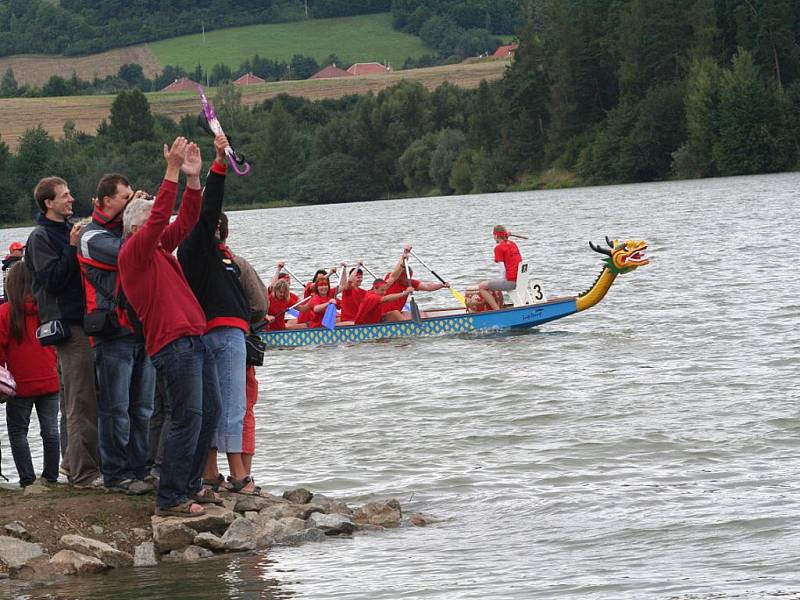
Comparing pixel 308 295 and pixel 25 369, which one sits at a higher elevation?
pixel 25 369

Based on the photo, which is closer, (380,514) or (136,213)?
(136,213)

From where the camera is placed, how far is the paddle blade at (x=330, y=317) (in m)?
20.9

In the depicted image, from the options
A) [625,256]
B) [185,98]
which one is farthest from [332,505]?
[185,98]

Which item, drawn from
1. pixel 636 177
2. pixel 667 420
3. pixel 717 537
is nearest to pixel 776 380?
pixel 667 420

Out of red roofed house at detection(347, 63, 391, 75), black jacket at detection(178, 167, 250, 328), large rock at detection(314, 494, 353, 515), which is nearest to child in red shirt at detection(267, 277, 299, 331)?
large rock at detection(314, 494, 353, 515)

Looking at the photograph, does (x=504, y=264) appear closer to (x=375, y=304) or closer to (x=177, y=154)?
(x=375, y=304)

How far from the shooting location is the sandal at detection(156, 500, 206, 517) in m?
8.66

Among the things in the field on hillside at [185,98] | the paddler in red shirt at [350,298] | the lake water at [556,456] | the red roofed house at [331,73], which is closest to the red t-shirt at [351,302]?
the paddler in red shirt at [350,298]

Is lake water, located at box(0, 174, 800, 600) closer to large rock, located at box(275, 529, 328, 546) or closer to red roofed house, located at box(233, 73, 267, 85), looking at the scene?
large rock, located at box(275, 529, 328, 546)

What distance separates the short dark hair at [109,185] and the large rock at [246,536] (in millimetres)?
2241

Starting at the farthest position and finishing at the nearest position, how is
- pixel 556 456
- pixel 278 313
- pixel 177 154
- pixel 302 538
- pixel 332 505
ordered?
1. pixel 278 313
2. pixel 556 456
3. pixel 332 505
4. pixel 302 538
5. pixel 177 154

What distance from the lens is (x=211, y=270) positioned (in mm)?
8617

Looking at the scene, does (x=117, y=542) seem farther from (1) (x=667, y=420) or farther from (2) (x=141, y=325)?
(1) (x=667, y=420)

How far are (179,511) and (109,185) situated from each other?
6.91ft
